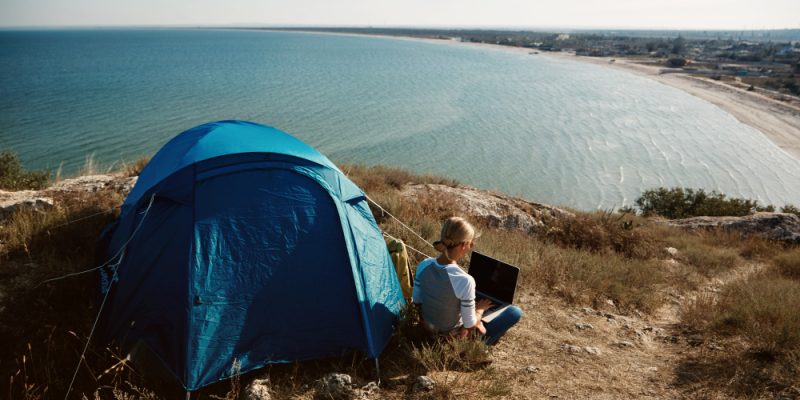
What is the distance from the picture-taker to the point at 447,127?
38938mm

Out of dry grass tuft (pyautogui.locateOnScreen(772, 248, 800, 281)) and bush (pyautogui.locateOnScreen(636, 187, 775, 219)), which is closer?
dry grass tuft (pyautogui.locateOnScreen(772, 248, 800, 281))

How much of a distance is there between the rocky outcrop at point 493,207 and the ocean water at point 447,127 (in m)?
12.9

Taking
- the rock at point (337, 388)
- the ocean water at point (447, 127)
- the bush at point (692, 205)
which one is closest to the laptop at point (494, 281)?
the rock at point (337, 388)

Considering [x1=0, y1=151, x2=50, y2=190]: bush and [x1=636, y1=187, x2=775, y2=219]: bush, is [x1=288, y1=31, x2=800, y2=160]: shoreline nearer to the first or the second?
[x1=636, y1=187, x2=775, y2=219]: bush

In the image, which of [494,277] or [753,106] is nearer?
[494,277]

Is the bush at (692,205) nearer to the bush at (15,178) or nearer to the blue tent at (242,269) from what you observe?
the blue tent at (242,269)

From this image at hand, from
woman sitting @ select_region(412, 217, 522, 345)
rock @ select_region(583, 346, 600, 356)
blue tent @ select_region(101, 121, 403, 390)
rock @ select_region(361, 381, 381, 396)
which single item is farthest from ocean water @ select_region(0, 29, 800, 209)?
rock @ select_region(361, 381, 381, 396)

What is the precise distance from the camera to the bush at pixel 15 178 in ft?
36.7

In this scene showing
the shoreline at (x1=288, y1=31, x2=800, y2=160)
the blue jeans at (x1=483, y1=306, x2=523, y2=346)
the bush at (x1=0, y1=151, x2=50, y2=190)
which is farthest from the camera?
the shoreline at (x1=288, y1=31, x2=800, y2=160)

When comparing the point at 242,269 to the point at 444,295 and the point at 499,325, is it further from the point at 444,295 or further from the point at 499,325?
the point at 499,325

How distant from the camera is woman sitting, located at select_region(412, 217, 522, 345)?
4379mm

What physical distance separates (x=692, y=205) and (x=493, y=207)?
10316 millimetres

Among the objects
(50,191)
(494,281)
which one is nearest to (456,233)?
(494,281)

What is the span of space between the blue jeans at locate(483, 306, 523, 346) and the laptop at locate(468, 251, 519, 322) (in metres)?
0.08
